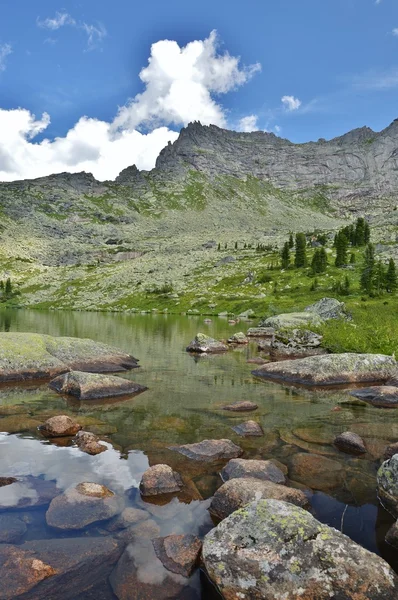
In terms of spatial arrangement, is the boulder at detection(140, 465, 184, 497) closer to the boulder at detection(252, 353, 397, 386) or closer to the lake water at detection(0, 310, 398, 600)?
the lake water at detection(0, 310, 398, 600)

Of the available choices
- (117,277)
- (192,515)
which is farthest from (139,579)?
(117,277)

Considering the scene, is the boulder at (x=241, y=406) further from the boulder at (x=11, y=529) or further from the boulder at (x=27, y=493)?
the boulder at (x=11, y=529)

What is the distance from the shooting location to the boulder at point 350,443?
47.9 ft

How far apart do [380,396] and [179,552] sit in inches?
692

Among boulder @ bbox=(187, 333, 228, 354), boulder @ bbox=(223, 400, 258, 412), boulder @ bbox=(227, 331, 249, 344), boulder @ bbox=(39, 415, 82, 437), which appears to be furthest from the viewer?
boulder @ bbox=(227, 331, 249, 344)

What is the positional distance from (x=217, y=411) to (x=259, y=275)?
353 feet

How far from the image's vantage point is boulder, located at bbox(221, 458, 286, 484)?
11.8 m

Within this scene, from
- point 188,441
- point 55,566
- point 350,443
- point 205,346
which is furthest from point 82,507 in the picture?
point 205,346

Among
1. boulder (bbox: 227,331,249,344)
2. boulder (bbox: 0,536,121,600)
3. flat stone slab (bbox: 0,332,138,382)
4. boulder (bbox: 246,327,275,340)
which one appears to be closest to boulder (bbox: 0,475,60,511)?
boulder (bbox: 0,536,121,600)

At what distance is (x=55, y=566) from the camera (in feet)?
25.9

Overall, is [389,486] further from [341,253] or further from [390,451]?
[341,253]

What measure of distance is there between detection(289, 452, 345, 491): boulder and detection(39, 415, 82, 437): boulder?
898 centimetres

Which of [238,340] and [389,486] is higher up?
[389,486]

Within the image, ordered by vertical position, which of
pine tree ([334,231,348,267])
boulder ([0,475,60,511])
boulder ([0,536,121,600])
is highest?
pine tree ([334,231,348,267])
